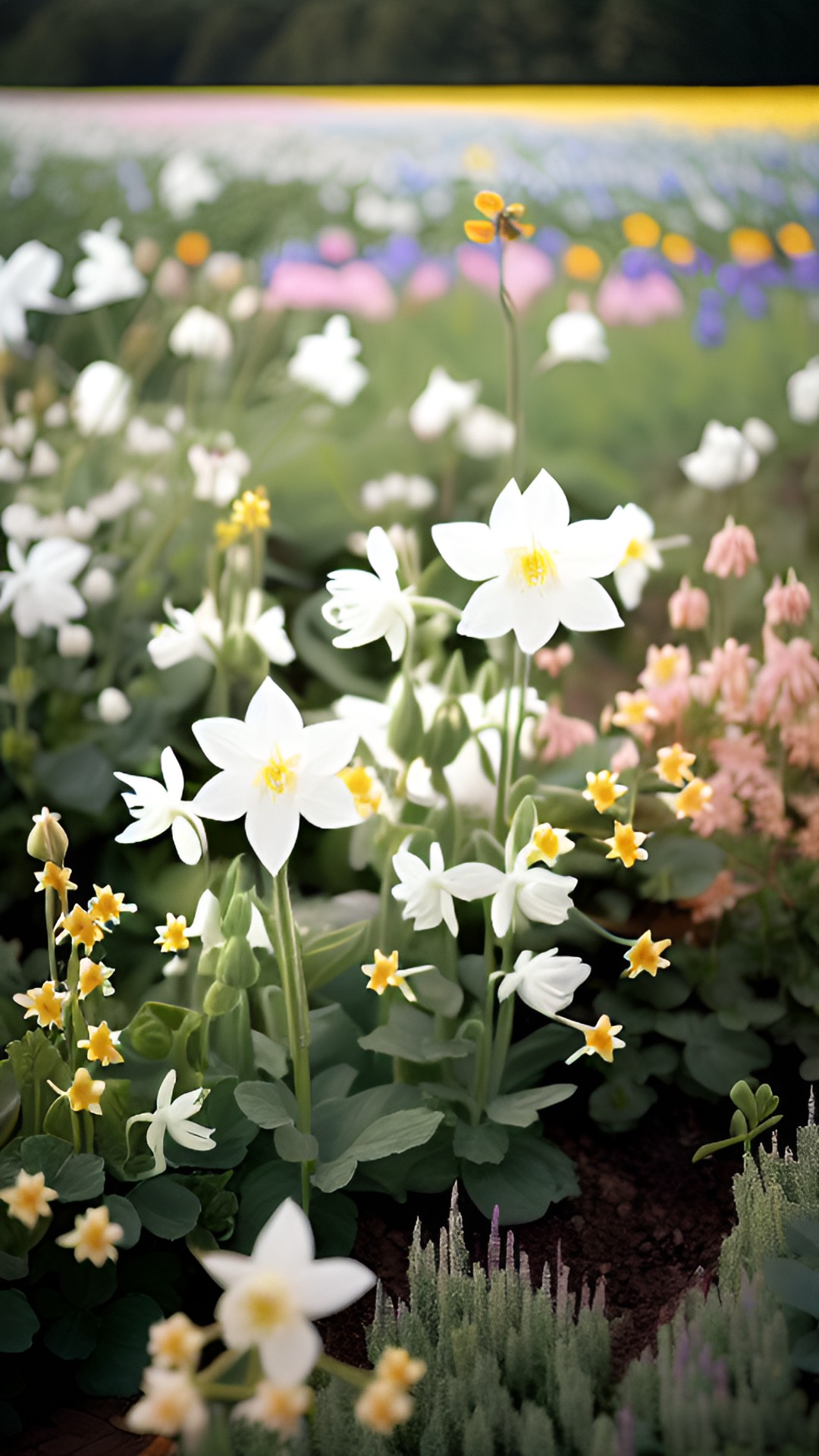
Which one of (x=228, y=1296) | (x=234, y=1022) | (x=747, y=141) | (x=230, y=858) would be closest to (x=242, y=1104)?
A: (x=234, y=1022)

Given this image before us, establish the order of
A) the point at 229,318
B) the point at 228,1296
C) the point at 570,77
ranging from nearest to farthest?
the point at 228,1296 → the point at 570,77 → the point at 229,318

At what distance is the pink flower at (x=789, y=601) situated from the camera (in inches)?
36.4

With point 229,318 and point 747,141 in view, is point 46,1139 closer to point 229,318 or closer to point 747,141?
point 229,318

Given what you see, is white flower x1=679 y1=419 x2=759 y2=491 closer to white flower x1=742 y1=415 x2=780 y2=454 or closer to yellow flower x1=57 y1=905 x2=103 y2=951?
white flower x1=742 y1=415 x2=780 y2=454

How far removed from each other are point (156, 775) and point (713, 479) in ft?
1.92

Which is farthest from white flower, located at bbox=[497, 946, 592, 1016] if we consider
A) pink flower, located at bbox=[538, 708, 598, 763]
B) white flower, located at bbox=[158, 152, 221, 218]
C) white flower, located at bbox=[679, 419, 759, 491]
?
white flower, located at bbox=[158, 152, 221, 218]

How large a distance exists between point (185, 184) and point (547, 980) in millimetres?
1486

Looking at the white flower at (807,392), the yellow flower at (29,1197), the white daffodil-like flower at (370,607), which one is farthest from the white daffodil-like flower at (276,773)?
the white flower at (807,392)

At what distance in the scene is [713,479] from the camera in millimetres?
1100

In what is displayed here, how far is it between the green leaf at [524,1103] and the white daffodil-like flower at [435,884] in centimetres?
15

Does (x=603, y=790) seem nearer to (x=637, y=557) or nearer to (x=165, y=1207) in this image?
(x=637, y=557)

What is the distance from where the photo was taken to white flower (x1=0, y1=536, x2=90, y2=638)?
3.67ft

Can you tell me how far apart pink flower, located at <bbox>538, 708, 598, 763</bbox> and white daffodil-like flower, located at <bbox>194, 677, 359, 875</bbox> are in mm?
427

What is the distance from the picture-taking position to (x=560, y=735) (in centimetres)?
105
